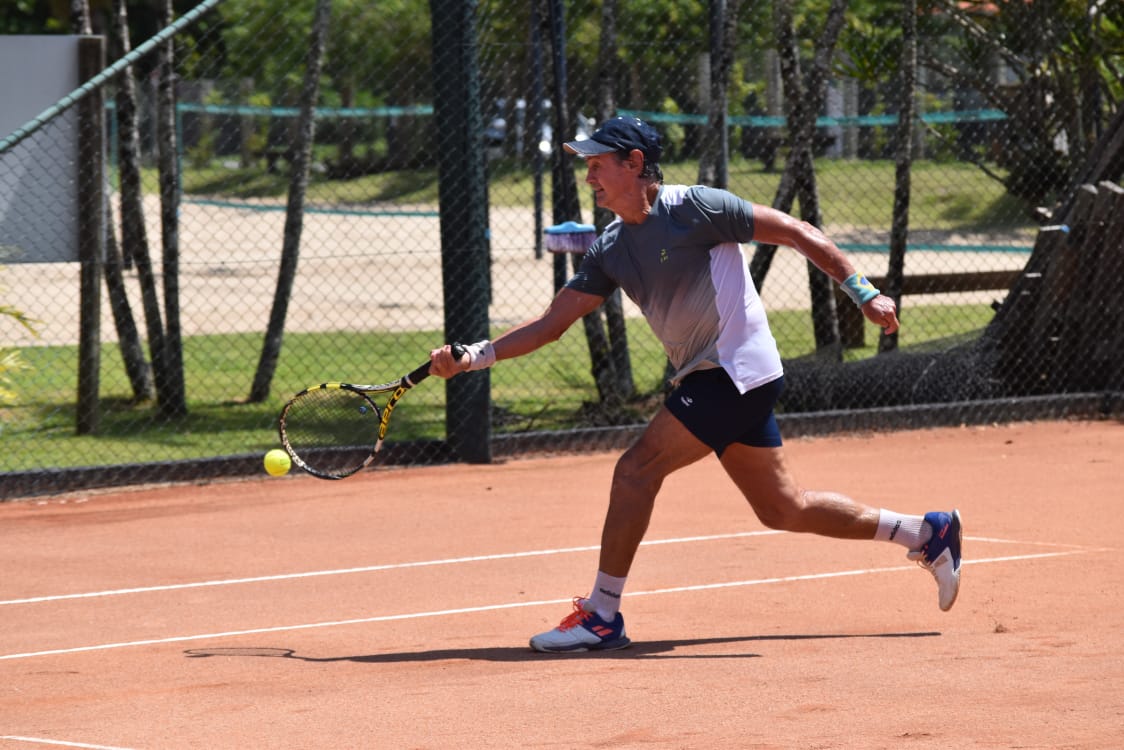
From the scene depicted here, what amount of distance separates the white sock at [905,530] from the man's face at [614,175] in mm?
1508

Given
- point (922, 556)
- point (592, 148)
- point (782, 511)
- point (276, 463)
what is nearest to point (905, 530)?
point (922, 556)

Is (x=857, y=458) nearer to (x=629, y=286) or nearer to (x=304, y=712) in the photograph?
(x=629, y=286)

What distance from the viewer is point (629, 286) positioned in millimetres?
5637

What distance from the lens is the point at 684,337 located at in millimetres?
5598

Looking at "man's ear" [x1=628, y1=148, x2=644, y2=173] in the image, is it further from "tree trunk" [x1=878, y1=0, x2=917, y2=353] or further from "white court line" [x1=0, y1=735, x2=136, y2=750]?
A: "tree trunk" [x1=878, y1=0, x2=917, y2=353]

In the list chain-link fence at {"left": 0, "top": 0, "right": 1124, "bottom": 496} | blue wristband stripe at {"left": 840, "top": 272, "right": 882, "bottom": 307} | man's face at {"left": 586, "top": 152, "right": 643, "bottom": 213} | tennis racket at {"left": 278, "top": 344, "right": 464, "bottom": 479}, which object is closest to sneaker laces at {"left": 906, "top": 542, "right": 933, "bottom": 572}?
blue wristband stripe at {"left": 840, "top": 272, "right": 882, "bottom": 307}

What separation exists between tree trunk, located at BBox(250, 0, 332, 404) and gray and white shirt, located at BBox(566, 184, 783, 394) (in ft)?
20.0

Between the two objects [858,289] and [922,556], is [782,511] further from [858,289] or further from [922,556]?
[858,289]

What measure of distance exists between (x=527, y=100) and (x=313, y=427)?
552 centimetres

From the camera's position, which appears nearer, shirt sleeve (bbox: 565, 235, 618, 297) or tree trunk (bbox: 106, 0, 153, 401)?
shirt sleeve (bbox: 565, 235, 618, 297)

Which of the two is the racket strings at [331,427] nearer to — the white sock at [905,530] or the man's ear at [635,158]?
the man's ear at [635,158]

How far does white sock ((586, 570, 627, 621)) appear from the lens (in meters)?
5.62

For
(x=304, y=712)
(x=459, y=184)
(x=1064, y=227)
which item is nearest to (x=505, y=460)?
(x=459, y=184)

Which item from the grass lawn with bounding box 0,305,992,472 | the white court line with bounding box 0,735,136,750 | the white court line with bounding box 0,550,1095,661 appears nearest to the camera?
the white court line with bounding box 0,735,136,750
